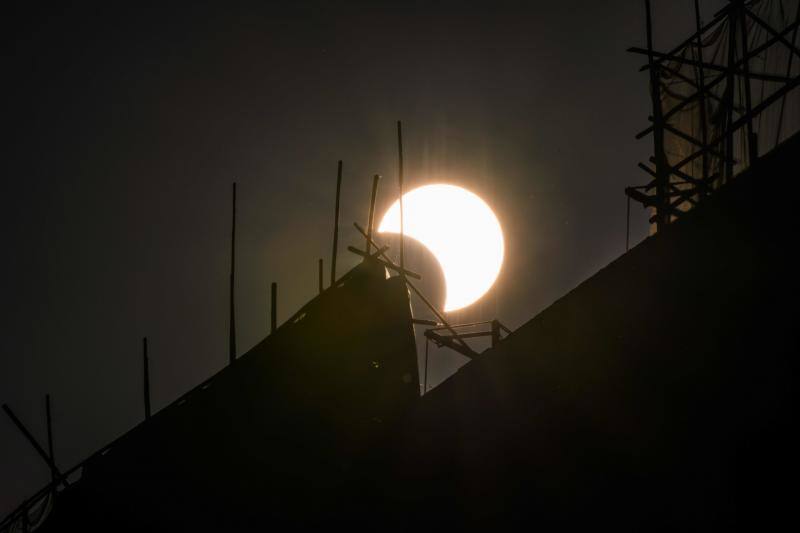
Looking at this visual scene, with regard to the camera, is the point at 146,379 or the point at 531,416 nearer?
the point at 531,416

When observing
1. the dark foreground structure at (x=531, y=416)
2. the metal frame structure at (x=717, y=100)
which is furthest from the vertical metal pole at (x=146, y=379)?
the metal frame structure at (x=717, y=100)

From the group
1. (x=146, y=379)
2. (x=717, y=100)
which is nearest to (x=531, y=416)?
(x=717, y=100)

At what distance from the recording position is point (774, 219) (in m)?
8.47

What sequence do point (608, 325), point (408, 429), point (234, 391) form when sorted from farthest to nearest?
point (234, 391)
point (408, 429)
point (608, 325)

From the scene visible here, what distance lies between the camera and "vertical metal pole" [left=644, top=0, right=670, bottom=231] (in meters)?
12.9

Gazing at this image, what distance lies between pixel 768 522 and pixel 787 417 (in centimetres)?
97

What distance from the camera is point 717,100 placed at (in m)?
14.8

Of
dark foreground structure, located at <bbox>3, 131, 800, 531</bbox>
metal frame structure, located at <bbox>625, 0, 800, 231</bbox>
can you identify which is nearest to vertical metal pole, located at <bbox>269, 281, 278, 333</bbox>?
dark foreground structure, located at <bbox>3, 131, 800, 531</bbox>

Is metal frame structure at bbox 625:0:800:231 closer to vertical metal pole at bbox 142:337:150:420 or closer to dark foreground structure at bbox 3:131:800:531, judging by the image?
dark foreground structure at bbox 3:131:800:531

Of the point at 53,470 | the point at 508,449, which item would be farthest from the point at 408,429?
the point at 53,470

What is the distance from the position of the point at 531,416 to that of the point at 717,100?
7361 mm

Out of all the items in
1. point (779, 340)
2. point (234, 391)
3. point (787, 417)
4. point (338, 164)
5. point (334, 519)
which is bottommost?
point (787, 417)

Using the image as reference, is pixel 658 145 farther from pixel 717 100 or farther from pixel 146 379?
pixel 146 379

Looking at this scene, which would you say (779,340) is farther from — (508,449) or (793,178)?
(508,449)
